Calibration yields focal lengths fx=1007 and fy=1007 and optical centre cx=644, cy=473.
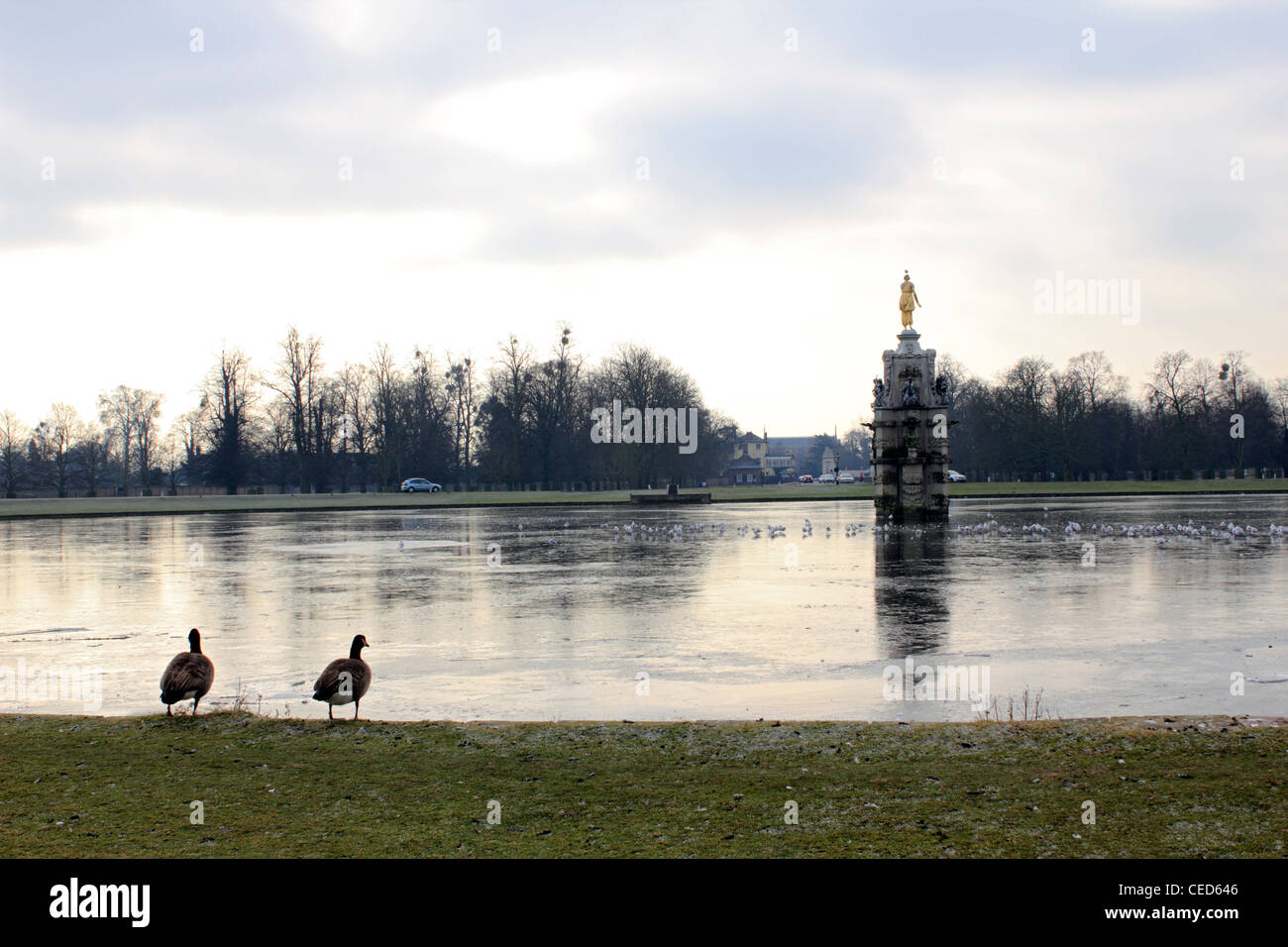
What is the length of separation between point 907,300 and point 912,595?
93.9 ft

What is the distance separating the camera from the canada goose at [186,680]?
9.34 metres

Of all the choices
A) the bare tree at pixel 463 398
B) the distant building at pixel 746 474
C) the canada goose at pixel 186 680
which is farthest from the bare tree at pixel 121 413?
the canada goose at pixel 186 680

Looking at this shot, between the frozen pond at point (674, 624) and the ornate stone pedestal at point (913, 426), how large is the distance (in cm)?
1130

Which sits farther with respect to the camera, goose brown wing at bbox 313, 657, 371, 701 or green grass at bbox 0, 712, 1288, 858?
goose brown wing at bbox 313, 657, 371, 701

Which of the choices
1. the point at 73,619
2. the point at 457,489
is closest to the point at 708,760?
the point at 73,619

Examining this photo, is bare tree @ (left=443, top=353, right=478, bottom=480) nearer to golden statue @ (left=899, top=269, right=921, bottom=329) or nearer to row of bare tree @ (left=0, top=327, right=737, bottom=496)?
row of bare tree @ (left=0, top=327, right=737, bottom=496)

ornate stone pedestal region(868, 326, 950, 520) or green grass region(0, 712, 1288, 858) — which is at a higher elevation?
ornate stone pedestal region(868, 326, 950, 520)

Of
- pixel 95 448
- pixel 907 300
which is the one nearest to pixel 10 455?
pixel 95 448

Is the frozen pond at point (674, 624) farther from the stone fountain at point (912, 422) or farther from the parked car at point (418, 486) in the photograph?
the parked car at point (418, 486)

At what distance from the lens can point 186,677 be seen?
371 inches

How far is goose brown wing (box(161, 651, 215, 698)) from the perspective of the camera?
30.7 feet

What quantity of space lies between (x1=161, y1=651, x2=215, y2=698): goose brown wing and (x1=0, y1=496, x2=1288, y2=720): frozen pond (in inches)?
33.1

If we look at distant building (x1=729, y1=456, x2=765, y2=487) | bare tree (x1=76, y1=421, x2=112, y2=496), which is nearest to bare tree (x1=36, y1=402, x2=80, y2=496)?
bare tree (x1=76, y1=421, x2=112, y2=496)

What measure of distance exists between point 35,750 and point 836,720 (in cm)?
669
